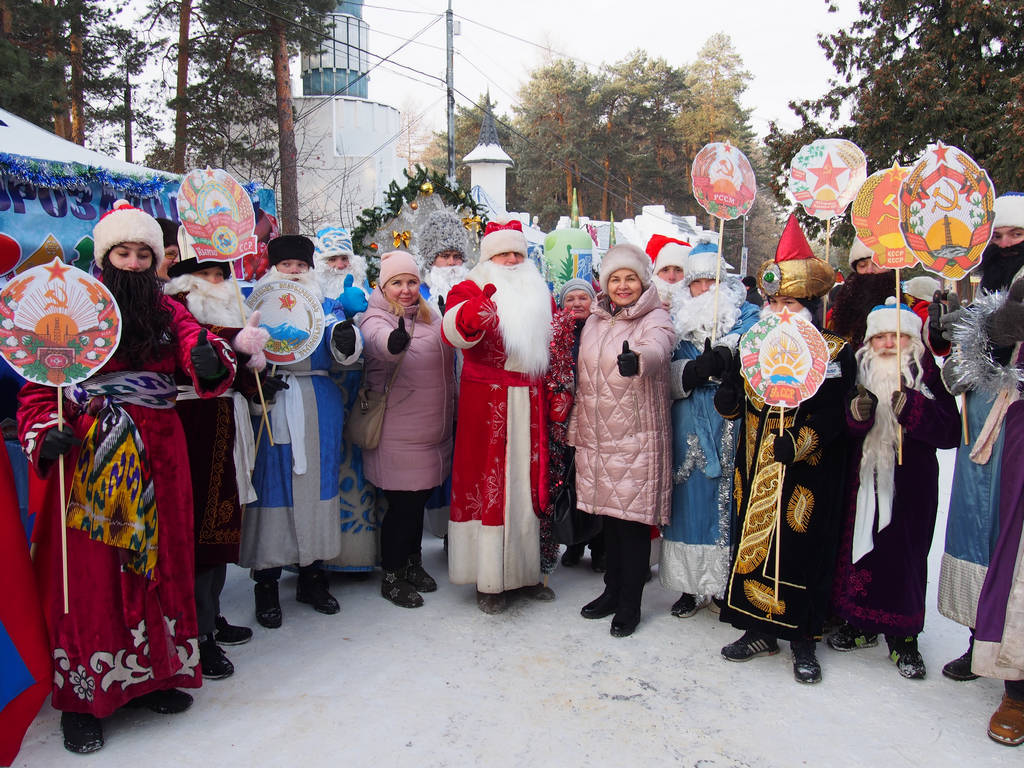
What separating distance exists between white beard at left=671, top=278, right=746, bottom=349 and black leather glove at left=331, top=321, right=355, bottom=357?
166cm

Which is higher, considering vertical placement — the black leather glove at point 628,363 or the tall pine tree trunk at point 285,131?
the tall pine tree trunk at point 285,131

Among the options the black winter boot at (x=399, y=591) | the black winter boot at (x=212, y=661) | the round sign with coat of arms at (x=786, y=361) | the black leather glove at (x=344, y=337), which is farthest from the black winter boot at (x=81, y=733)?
the round sign with coat of arms at (x=786, y=361)

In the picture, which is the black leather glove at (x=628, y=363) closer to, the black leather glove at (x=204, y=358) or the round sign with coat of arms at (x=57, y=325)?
the black leather glove at (x=204, y=358)

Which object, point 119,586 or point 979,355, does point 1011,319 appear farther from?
point 119,586

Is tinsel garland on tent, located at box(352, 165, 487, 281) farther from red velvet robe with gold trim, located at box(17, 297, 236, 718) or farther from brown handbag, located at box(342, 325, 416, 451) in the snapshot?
red velvet robe with gold trim, located at box(17, 297, 236, 718)

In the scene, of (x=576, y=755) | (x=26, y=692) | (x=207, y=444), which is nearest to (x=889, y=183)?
(x=576, y=755)

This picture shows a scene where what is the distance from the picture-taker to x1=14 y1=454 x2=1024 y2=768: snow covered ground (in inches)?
107

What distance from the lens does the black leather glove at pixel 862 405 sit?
3.09m

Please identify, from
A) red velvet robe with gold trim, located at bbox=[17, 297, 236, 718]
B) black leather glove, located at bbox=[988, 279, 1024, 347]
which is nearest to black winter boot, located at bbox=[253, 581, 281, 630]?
red velvet robe with gold trim, located at bbox=[17, 297, 236, 718]

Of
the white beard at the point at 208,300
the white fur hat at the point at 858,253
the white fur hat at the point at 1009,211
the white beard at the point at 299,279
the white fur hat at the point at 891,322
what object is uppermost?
the white fur hat at the point at 1009,211

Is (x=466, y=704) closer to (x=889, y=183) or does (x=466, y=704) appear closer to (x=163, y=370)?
(x=163, y=370)

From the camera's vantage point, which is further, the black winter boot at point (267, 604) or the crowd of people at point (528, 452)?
the black winter boot at point (267, 604)

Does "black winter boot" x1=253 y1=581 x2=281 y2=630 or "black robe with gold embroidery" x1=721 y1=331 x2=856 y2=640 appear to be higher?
"black robe with gold embroidery" x1=721 y1=331 x2=856 y2=640

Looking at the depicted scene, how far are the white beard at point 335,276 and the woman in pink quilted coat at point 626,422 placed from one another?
5.36ft
